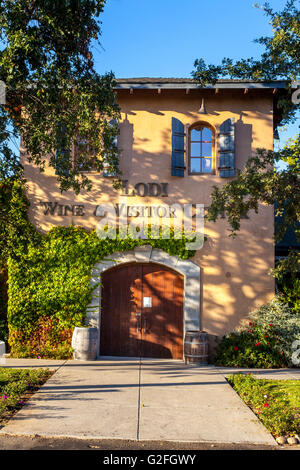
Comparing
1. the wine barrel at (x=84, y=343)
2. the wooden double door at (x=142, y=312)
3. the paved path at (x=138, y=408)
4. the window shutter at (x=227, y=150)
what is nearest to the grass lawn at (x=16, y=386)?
the paved path at (x=138, y=408)

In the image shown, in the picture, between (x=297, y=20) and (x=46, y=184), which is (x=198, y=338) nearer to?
(x=46, y=184)

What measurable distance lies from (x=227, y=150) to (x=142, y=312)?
4677mm

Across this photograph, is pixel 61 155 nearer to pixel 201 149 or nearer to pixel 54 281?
pixel 54 281

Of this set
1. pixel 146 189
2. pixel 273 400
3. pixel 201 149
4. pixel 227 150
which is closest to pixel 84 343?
pixel 146 189

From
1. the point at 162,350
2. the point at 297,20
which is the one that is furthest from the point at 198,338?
the point at 297,20

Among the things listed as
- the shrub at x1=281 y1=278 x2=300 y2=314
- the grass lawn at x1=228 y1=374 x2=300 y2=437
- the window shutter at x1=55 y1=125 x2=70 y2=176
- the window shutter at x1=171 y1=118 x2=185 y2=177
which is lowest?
the grass lawn at x1=228 y1=374 x2=300 y2=437

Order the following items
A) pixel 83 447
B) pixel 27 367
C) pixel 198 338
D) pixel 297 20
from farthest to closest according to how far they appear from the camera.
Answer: pixel 198 338
pixel 27 367
pixel 297 20
pixel 83 447

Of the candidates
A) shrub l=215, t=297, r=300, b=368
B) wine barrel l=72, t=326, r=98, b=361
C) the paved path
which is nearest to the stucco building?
shrub l=215, t=297, r=300, b=368

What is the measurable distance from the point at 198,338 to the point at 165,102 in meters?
6.14

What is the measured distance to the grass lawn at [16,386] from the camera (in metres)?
6.22

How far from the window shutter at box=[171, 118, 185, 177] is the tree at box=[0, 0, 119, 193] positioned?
2.55 m

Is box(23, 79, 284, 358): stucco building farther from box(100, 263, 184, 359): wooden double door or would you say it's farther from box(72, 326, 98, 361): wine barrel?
box(72, 326, 98, 361): wine barrel

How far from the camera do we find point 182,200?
1082cm

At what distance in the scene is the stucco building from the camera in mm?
10570
